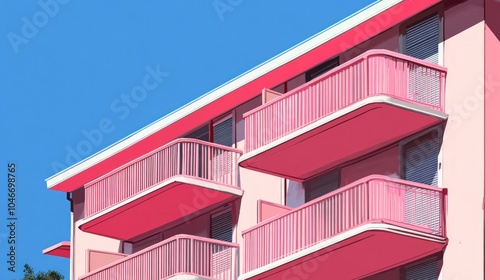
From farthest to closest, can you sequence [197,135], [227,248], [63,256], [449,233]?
[63,256]
[197,135]
[227,248]
[449,233]

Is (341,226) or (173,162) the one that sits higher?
(173,162)

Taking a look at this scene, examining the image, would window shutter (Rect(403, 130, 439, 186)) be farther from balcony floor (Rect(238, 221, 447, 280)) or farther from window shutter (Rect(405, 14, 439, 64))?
window shutter (Rect(405, 14, 439, 64))

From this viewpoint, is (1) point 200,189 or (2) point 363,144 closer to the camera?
(2) point 363,144

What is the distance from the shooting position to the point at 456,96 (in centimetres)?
3988

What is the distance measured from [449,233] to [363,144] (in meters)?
4.09

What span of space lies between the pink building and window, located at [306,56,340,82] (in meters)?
0.04

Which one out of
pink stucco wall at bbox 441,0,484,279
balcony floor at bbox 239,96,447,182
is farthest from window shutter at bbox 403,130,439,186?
pink stucco wall at bbox 441,0,484,279

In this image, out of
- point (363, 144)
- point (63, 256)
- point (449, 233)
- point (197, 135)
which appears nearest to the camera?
point (449, 233)

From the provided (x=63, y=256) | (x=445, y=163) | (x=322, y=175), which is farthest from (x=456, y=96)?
(x=63, y=256)

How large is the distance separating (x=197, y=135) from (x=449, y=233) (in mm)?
13036

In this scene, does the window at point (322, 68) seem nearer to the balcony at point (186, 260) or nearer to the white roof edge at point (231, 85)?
the white roof edge at point (231, 85)

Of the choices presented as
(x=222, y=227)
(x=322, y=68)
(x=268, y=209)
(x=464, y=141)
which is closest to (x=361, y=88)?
(x=464, y=141)

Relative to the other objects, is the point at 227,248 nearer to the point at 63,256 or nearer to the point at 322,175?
the point at 322,175

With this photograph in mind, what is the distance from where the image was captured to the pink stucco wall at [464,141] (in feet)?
125
